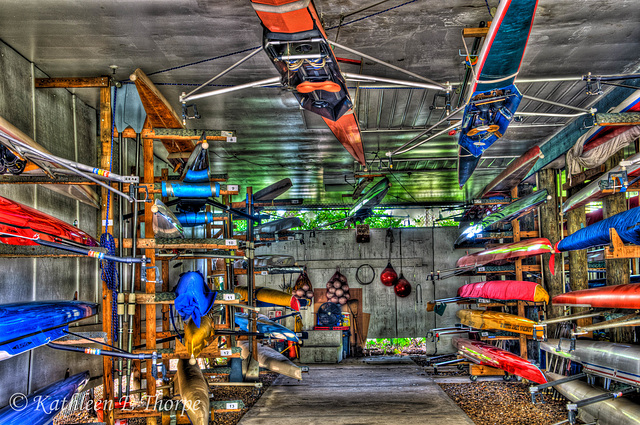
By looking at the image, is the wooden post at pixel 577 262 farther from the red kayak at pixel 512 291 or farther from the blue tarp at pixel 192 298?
the blue tarp at pixel 192 298

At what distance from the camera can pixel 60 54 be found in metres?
4.71

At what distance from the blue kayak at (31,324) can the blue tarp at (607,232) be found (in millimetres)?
4908

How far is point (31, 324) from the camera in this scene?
3537 mm

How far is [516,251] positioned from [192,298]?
517 centimetres

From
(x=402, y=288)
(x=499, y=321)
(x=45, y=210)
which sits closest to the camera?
(x=45, y=210)

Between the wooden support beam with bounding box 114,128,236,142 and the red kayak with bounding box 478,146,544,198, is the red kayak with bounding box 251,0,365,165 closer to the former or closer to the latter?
the wooden support beam with bounding box 114,128,236,142

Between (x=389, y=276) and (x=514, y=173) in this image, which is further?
(x=389, y=276)

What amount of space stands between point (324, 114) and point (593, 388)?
4.51 m

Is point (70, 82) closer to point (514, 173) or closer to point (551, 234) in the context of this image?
point (514, 173)

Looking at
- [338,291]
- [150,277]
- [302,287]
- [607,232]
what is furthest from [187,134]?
[338,291]

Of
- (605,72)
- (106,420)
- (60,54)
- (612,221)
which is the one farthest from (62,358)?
(605,72)

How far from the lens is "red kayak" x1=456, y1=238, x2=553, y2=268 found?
687 centimetres

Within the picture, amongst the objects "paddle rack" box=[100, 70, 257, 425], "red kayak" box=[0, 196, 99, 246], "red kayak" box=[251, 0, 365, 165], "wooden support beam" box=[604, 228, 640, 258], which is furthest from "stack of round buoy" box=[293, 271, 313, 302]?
"wooden support beam" box=[604, 228, 640, 258]

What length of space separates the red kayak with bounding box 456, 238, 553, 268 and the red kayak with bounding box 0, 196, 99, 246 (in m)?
6.04
